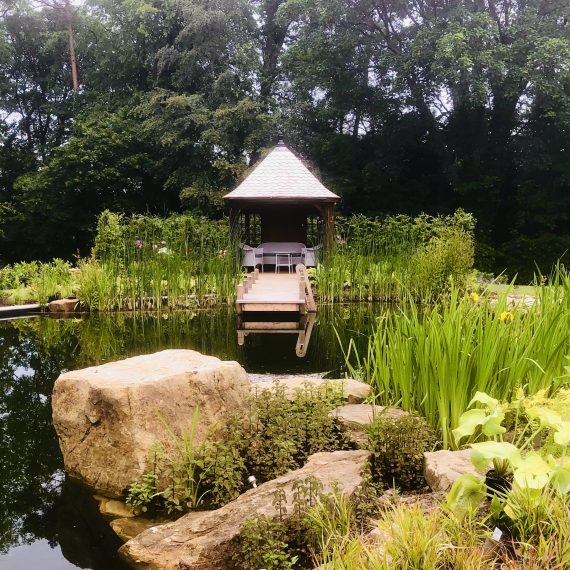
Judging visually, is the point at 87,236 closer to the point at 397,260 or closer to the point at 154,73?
the point at 154,73

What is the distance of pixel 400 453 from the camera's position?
110 inches

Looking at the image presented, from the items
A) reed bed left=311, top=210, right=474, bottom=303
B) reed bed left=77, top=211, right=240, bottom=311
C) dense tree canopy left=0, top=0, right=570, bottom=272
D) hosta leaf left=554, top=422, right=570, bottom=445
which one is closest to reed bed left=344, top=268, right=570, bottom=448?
hosta leaf left=554, top=422, right=570, bottom=445

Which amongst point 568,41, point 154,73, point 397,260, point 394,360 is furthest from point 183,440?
point 154,73

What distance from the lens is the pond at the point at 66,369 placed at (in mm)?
2619

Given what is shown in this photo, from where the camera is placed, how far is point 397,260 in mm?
9102

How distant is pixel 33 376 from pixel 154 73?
16.8m

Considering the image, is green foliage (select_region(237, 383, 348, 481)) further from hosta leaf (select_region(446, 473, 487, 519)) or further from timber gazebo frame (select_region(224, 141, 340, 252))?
timber gazebo frame (select_region(224, 141, 340, 252))

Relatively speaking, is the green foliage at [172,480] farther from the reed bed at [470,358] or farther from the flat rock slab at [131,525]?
the reed bed at [470,358]

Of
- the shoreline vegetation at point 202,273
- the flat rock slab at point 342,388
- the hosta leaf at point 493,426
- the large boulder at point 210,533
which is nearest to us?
the hosta leaf at point 493,426

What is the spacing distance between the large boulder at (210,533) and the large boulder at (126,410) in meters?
0.52

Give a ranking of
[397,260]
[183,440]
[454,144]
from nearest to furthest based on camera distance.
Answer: [183,440]
[397,260]
[454,144]

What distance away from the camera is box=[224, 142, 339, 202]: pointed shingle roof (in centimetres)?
1241

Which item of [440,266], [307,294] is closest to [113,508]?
[307,294]

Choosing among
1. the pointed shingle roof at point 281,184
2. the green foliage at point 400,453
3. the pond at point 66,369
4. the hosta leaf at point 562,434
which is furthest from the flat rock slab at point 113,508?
the pointed shingle roof at point 281,184
